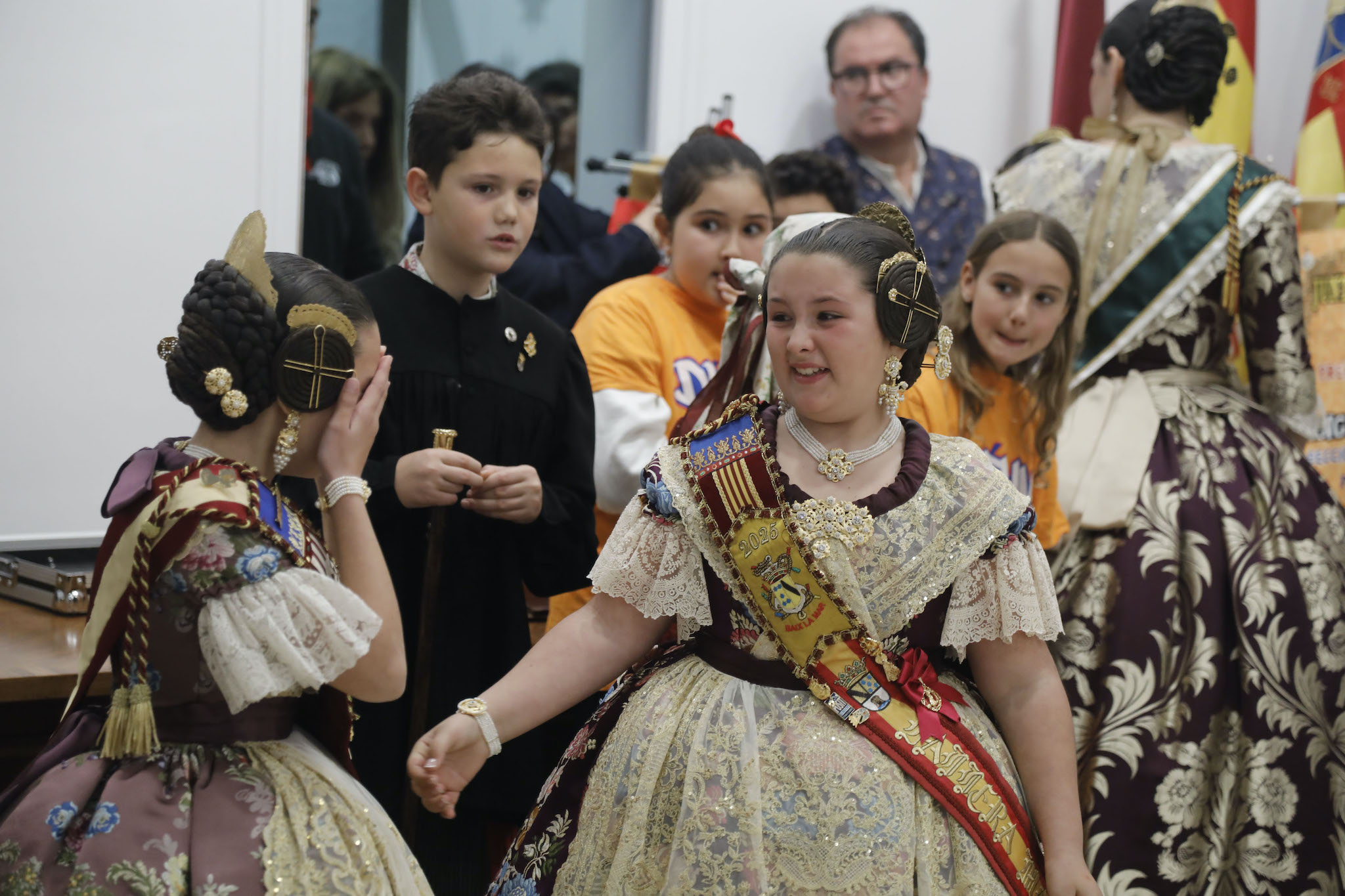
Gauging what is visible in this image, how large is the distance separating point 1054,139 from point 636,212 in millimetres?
1045

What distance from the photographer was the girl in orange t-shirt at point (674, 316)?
8.00ft

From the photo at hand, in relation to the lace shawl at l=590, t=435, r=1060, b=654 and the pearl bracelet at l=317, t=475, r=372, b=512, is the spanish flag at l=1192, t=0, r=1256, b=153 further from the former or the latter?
the pearl bracelet at l=317, t=475, r=372, b=512

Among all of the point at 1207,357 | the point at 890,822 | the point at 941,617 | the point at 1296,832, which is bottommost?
the point at 1296,832

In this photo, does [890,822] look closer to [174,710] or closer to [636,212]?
[174,710]

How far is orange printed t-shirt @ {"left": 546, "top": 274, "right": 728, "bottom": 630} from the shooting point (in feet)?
8.19

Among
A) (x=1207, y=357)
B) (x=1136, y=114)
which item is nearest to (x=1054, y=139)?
(x=1136, y=114)

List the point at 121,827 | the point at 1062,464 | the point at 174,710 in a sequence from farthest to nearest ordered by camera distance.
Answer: the point at 1062,464
the point at 174,710
the point at 121,827

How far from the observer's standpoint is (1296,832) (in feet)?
8.16

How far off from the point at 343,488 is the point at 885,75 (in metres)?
2.57

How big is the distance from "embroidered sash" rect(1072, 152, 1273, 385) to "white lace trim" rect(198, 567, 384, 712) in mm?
1870

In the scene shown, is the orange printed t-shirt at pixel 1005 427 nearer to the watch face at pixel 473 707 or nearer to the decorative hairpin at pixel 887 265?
the decorative hairpin at pixel 887 265

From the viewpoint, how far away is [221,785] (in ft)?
4.74

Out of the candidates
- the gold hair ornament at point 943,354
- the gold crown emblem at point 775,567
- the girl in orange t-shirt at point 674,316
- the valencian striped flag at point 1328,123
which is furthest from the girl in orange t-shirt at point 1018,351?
the valencian striped flag at point 1328,123

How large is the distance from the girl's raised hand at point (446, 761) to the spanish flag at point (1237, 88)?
3.58 meters
